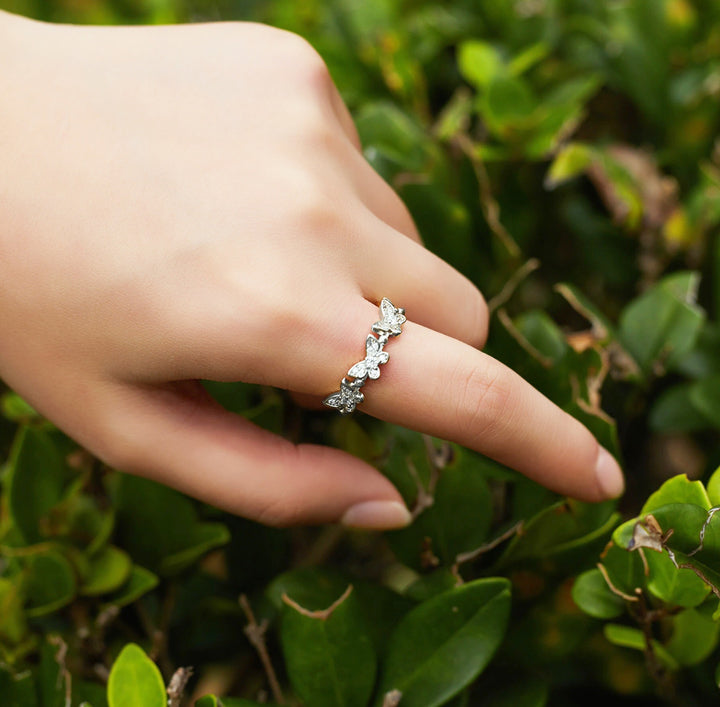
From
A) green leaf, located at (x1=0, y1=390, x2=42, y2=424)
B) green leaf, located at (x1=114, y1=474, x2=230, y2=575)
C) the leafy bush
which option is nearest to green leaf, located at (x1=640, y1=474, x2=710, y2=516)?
the leafy bush

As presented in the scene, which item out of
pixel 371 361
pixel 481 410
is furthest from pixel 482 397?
pixel 371 361

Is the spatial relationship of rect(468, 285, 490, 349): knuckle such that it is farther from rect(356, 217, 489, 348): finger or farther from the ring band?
the ring band

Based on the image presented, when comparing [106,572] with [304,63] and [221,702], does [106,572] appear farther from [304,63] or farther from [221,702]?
[304,63]

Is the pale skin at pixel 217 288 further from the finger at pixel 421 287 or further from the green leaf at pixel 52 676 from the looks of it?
the green leaf at pixel 52 676

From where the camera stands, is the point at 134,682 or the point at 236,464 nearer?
the point at 134,682

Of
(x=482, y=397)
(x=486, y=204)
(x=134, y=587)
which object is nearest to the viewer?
(x=482, y=397)

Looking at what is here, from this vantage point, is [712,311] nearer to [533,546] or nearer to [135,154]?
[533,546]
